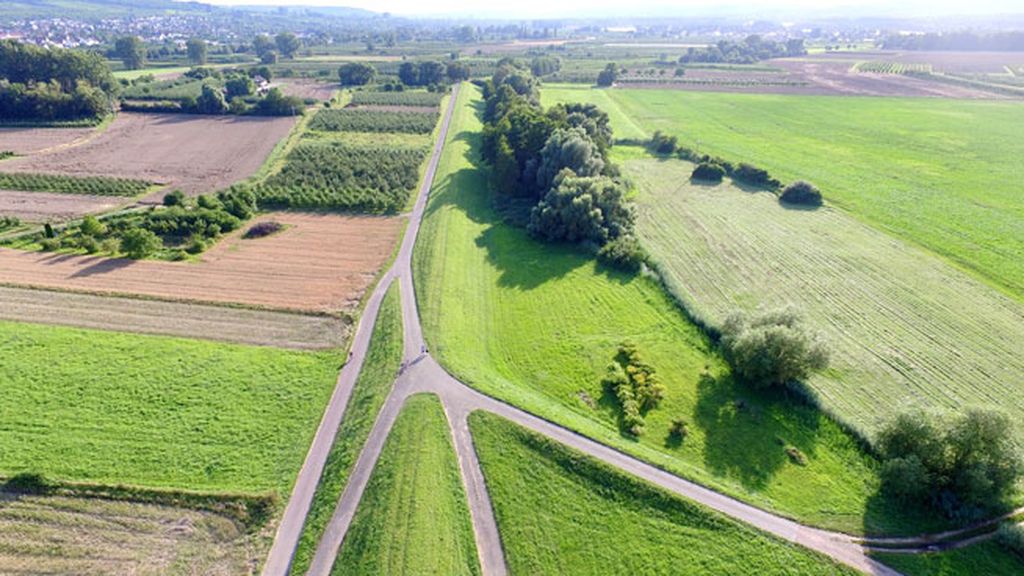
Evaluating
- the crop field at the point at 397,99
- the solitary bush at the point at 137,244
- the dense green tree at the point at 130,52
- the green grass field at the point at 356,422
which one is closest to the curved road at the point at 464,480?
the green grass field at the point at 356,422

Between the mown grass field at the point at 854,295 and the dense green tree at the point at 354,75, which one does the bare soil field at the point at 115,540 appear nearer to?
the mown grass field at the point at 854,295

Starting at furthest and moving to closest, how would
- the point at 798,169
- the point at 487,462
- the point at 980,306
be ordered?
the point at 798,169, the point at 980,306, the point at 487,462

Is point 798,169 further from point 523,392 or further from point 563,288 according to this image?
point 523,392

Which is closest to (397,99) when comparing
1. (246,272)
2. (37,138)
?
(37,138)

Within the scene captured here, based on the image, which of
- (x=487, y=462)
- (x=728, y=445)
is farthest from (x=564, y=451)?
(x=728, y=445)

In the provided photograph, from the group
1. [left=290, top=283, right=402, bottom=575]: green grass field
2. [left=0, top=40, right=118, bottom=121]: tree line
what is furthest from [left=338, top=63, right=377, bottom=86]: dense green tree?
[left=290, top=283, right=402, bottom=575]: green grass field

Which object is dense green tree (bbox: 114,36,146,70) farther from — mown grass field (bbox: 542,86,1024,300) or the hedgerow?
mown grass field (bbox: 542,86,1024,300)

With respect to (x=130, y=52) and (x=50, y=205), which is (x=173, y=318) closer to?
(x=50, y=205)
